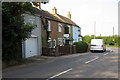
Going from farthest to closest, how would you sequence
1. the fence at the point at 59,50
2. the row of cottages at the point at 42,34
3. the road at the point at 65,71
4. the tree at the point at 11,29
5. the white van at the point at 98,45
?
the white van at the point at 98,45 < the fence at the point at 59,50 < the row of cottages at the point at 42,34 < the tree at the point at 11,29 < the road at the point at 65,71

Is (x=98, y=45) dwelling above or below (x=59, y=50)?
above

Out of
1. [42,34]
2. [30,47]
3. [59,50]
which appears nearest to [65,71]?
[30,47]

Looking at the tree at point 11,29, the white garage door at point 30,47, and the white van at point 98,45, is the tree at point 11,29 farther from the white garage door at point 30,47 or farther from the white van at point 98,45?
the white van at point 98,45

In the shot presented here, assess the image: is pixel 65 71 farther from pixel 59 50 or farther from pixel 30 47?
pixel 59 50

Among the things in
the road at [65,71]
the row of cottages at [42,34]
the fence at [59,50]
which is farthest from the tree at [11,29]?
the fence at [59,50]

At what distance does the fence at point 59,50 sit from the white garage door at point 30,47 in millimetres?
1743

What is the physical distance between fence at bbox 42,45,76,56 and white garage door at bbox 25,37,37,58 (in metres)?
1.74

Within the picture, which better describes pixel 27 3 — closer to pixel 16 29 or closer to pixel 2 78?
pixel 16 29

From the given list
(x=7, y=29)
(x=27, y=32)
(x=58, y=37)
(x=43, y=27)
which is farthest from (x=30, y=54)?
(x=58, y=37)

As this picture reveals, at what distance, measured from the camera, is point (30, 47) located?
20.9 metres

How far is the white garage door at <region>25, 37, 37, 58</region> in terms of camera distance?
65.7 feet

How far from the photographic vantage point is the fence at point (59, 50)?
2267 centimetres

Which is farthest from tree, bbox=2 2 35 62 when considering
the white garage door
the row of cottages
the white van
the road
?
the white van

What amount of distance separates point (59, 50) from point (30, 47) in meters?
5.27
